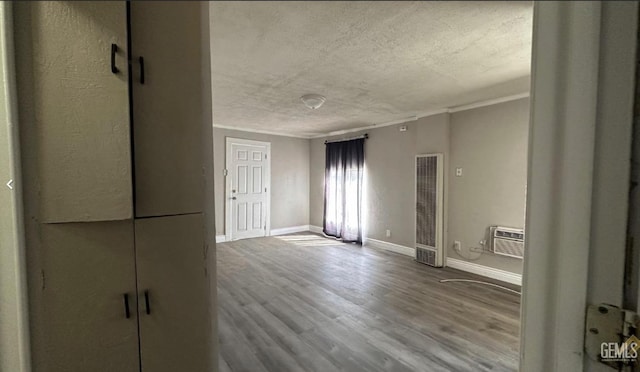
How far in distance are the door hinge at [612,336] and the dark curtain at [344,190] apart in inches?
172

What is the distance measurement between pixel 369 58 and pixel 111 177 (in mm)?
1695

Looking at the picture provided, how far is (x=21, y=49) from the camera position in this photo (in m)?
0.53

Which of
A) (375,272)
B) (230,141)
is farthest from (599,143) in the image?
(230,141)

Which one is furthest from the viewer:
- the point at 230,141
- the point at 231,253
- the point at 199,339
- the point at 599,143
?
the point at 230,141

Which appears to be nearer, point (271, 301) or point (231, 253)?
point (271, 301)

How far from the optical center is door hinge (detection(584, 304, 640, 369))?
39 cm

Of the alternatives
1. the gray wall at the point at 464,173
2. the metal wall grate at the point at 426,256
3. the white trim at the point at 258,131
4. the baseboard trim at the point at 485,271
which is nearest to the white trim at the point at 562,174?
the gray wall at the point at 464,173

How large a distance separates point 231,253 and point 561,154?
428 cm

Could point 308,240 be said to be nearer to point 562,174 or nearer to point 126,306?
point 126,306

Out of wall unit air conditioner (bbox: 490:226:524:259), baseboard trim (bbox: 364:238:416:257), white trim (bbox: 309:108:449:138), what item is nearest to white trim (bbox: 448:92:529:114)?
white trim (bbox: 309:108:449:138)

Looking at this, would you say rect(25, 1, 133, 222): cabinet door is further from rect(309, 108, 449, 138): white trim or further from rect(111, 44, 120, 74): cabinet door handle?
rect(309, 108, 449, 138): white trim

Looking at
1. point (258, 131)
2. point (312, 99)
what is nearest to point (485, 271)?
point (312, 99)

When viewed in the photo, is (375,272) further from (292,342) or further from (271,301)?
(292,342)

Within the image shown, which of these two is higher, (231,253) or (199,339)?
(199,339)
